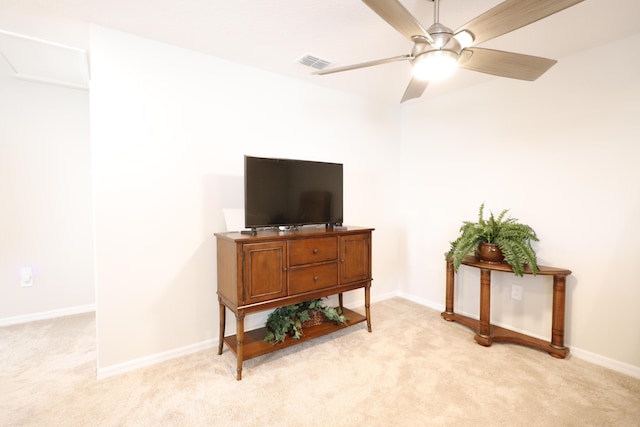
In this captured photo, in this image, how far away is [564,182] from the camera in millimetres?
2541

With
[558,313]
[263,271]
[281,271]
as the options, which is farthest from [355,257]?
[558,313]

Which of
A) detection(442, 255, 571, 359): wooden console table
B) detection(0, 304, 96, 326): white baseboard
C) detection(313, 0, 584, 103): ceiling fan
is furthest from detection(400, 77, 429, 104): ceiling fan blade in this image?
detection(0, 304, 96, 326): white baseboard

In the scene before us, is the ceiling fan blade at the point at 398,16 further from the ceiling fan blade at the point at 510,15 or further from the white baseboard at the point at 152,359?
the white baseboard at the point at 152,359

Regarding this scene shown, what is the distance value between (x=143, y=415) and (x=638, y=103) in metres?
3.96

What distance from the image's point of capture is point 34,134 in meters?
3.03

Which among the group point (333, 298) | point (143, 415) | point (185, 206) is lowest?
point (143, 415)

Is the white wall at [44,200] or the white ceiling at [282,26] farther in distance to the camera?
the white wall at [44,200]

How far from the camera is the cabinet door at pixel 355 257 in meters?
2.65

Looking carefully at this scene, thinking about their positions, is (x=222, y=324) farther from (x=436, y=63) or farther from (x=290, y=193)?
(x=436, y=63)

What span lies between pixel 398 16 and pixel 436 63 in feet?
1.31

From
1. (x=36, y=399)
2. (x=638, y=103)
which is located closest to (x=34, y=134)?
(x=36, y=399)

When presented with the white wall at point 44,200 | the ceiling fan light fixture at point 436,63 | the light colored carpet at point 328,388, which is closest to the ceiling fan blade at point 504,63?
the ceiling fan light fixture at point 436,63

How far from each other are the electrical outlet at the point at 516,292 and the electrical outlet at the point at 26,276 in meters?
4.85

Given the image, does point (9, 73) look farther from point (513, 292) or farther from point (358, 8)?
point (513, 292)
